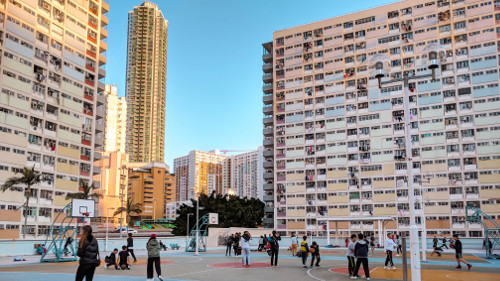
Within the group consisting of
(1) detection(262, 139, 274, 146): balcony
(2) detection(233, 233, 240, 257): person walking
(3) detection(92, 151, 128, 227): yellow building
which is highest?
(1) detection(262, 139, 274, 146): balcony

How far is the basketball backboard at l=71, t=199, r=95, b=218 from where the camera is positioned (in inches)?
1329

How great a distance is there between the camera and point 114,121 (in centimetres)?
18125

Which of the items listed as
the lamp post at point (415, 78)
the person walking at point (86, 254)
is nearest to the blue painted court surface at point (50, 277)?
the person walking at point (86, 254)

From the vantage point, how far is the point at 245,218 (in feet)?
321

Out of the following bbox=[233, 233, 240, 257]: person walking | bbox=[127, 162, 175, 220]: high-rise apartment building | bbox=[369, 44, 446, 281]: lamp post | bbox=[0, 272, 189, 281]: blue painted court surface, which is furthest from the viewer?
bbox=[127, 162, 175, 220]: high-rise apartment building

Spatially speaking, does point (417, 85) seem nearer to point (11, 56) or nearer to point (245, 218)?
point (245, 218)

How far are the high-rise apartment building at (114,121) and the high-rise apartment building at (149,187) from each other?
490 inches

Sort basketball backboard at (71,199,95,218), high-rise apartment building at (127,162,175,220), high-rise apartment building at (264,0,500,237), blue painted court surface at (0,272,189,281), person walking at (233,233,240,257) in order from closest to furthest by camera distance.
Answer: blue painted court surface at (0,272,189,281)
basketball backboard at (71,199,95,218)
person walking at (233,233,240,257)
high-rise apartment building at (264,0,500,237)
high-rise apartment building at (127,162,175,220)

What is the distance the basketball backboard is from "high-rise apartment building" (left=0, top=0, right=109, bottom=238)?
30327mm

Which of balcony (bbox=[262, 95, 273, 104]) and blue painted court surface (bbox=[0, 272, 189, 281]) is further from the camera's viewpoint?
balcony (bbox=[262, 95, 273, 104])

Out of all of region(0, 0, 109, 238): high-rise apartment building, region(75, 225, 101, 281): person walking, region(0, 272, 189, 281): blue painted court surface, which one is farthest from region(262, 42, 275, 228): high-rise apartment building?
region(75, 225, 101, 281): person walking

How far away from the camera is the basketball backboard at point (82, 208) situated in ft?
111

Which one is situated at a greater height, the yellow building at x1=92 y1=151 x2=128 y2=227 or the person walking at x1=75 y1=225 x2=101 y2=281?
the yellow building at x1=92 y1=151 x2=128 y2=227

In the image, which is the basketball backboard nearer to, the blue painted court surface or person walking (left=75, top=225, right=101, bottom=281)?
the blue painted court surface
